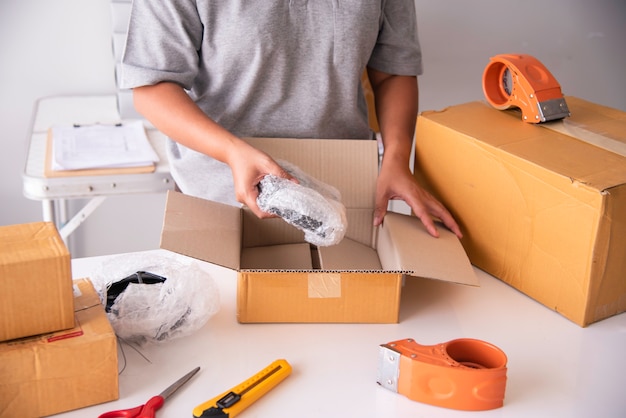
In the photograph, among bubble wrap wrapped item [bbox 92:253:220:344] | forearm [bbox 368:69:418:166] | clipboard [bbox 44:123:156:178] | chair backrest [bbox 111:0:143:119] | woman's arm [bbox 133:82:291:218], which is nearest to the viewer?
bubble wrap wrapped item [bbox 92:253:220:344]

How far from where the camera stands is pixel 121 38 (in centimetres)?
203

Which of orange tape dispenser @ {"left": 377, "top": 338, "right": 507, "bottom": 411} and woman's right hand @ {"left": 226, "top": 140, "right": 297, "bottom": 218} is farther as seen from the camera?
woman's right hand @ {"left": 226, "top": 140, "right": 297, "bottom": 218}

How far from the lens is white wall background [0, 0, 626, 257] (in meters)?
2.10

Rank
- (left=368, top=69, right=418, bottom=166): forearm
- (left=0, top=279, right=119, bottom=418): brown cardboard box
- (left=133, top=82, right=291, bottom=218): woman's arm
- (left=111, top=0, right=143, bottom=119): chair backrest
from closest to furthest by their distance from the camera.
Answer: (left=0, top=279, right=119, bottom=418): brown cardboard box → (left=133, top=82, right=291, bottom=218): woman's arm → (left=368, top=69, right=418, bottom=166): forearm → (left=111, top=0, right=143, bottom=119): chair backrest

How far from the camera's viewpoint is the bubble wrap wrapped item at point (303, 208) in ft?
3.17

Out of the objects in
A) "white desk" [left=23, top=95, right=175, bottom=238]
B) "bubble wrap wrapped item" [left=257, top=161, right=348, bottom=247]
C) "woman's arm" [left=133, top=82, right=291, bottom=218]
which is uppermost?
"woman's arm" [left=133, top=82, right=291, bottom=218]

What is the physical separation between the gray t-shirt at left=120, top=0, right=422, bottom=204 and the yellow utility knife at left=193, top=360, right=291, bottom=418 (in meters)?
0.49

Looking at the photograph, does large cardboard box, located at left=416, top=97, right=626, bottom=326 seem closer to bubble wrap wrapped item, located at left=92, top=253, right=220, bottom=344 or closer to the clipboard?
bubble wrap wrapped item, located at left=92, top=253, right=220, bottom=344

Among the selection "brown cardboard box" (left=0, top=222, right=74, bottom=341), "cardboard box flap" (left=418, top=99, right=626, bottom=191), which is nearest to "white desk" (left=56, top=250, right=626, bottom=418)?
"brown cardboard box" (left=0, top=222, right=74, bottom=341)

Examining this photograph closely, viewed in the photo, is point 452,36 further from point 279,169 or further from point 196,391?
point 196,391

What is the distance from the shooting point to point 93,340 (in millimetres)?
806

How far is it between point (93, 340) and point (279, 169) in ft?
1.17

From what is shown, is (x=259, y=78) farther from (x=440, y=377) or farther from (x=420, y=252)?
(x=440, y=377)

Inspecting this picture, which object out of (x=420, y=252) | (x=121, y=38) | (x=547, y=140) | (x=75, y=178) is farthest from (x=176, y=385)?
(x=121, y=38)
